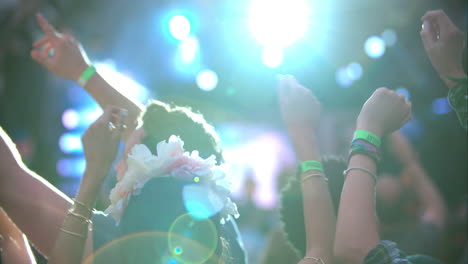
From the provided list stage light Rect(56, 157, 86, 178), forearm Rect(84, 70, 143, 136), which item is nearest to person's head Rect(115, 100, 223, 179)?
forearm Rect(84, 70, 143, 136)

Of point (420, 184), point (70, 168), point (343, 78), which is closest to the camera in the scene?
point (420, 184)

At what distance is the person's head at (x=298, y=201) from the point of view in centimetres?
148

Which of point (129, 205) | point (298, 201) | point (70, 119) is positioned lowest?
point (129, 205)

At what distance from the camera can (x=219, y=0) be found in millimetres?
3994

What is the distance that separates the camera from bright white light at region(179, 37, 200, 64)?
4.38m

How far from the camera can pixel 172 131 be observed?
151 centimetres

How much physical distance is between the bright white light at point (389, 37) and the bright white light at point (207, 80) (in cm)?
190

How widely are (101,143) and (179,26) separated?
3.20 metres

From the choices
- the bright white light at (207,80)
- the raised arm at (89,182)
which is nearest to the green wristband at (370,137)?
the raised arm at (89,182)

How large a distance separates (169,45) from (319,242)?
376cm

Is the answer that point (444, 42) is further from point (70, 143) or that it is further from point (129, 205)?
point (70, 143)

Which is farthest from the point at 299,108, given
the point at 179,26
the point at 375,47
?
the point at 179,26

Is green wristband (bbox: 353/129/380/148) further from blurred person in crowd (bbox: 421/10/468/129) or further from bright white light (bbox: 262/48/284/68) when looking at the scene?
bright white light (bbox: 262/48/284/68)

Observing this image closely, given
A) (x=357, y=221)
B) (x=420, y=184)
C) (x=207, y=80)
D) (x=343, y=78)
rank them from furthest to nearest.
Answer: (x=207, y=80), (x=343, y=78), (x=420, y=184), (x=357, y=221)
